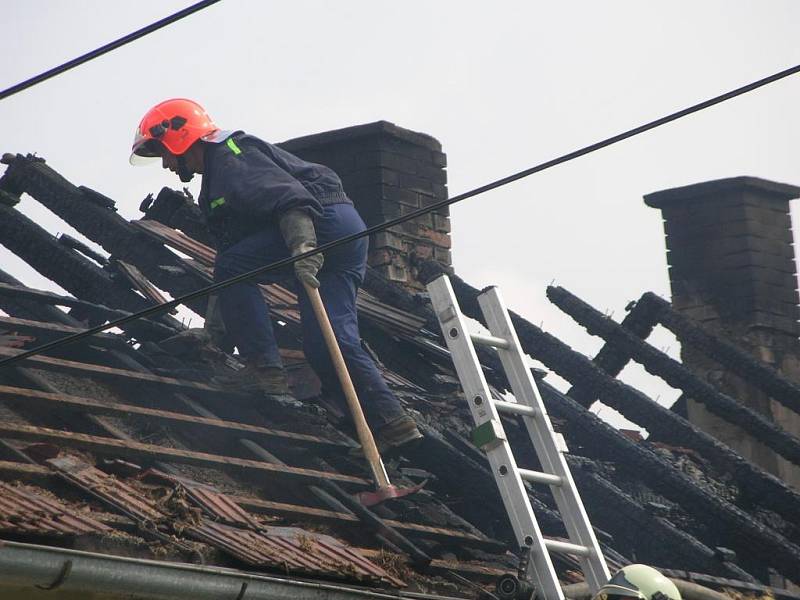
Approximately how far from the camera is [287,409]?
24.3 feet

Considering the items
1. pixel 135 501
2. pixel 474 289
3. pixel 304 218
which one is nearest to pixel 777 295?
pixel 474 289

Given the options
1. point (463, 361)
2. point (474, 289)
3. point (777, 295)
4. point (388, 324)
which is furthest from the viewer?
point (777, 295)

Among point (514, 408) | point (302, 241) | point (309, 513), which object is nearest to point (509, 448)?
point (514, 408)

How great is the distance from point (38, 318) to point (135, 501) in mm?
2561

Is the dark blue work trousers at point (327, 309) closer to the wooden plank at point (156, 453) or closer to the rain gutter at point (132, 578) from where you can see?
the wooden plank at point (156, 453)

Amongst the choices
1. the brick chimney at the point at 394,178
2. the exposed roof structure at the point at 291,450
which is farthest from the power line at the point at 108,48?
the brick chimney at the point at 394,178

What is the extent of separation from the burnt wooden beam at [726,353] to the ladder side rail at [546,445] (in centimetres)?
357

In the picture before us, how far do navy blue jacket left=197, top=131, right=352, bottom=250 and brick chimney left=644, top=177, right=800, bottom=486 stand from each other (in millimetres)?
4542

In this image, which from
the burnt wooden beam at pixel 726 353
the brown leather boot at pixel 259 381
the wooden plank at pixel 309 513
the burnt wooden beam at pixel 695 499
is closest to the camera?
the wooden plank at pixel 309 513

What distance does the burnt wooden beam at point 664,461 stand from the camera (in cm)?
822

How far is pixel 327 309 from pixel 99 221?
2160 millimetres

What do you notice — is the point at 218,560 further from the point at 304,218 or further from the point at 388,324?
the point at 388,324

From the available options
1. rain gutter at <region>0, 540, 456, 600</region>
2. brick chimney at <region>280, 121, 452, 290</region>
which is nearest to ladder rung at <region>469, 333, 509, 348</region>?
rain gutter at <region>0, 540, 456, 600</region>

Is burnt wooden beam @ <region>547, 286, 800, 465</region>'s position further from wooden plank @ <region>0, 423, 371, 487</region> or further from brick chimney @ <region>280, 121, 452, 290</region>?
wooden plank @ <region>0, 423, 371, 487</region>
